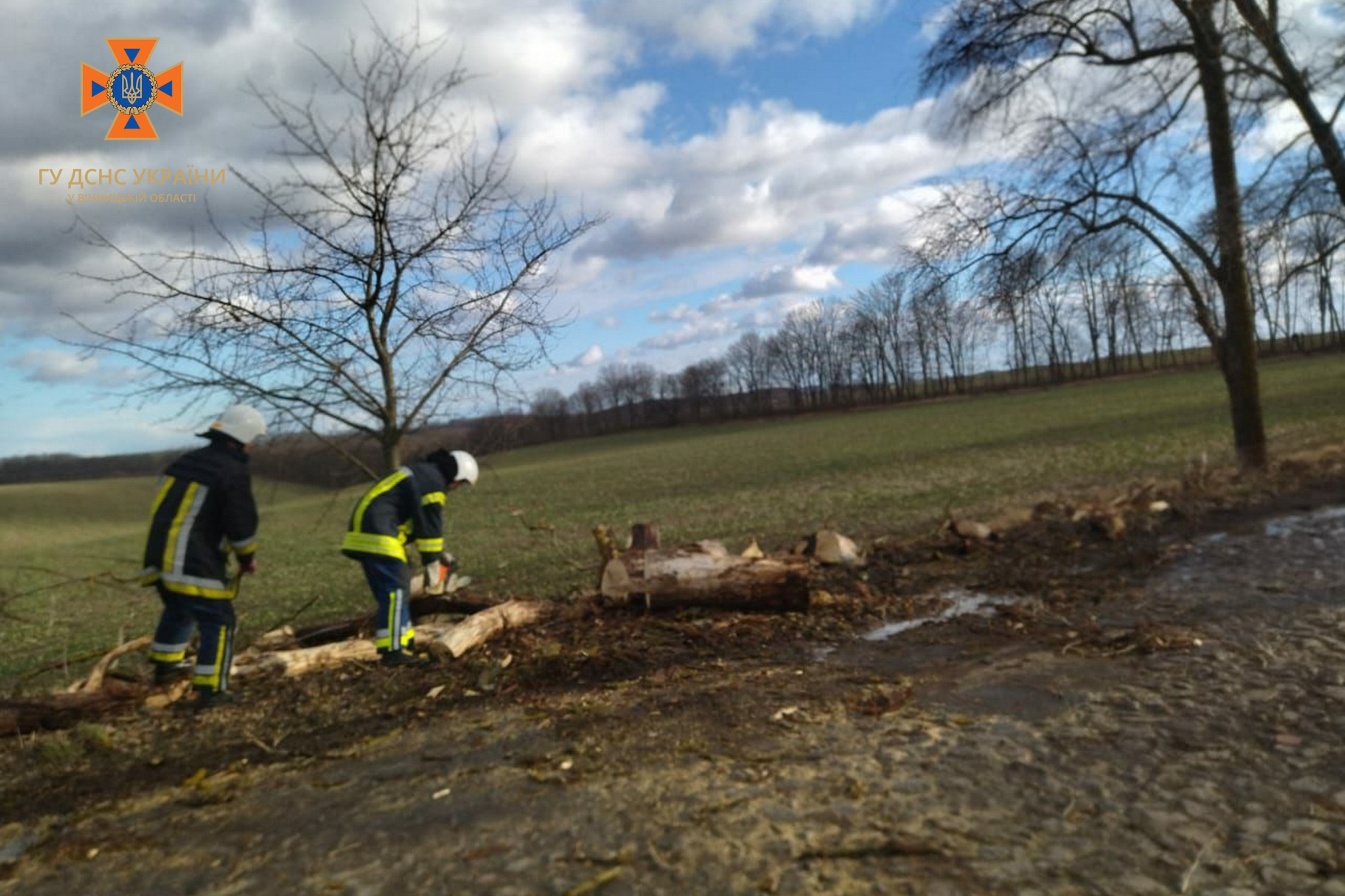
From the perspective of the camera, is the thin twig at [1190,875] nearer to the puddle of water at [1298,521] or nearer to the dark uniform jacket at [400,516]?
the dark uniform jacket at [400,516]

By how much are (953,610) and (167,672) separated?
6393 millimetres

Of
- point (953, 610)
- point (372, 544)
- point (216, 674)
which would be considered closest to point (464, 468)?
point (372, 544)

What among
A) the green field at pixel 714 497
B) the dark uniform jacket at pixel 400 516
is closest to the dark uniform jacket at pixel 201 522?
the dark uniform jacket at pixel 400 516

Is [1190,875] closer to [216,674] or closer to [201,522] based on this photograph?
[216,674]

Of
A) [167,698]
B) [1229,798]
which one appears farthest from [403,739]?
[1229,798]

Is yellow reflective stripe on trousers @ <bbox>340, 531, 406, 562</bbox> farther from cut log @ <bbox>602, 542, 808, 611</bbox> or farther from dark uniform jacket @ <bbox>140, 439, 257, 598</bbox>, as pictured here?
cut log @ <bbox>602, 542, 808, 611</bbox>

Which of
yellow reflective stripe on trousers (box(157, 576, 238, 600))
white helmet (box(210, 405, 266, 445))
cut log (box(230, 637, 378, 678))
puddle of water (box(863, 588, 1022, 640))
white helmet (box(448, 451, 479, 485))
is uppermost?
white helmet (box(210, 405, 266, 445))

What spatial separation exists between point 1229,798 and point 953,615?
3596mm

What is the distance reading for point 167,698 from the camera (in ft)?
19.2

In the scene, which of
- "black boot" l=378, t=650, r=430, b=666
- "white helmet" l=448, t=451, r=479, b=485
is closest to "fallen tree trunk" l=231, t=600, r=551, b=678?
"black boot" l=378, t=650, r=430, b=666

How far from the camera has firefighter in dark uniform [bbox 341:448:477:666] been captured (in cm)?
631

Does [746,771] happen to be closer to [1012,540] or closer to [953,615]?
[953,615]

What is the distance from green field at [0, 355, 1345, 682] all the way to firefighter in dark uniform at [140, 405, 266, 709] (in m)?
1.08

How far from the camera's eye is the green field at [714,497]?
12695 mm
